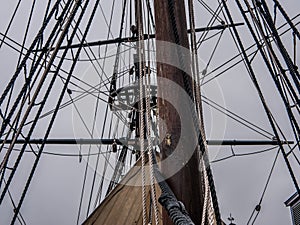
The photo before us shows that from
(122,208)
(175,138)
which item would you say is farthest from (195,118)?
(122,208)

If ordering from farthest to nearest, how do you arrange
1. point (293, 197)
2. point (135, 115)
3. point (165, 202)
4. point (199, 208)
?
point (135, 115) < point (293, 197) < point (199, 208) < point (165, 202)

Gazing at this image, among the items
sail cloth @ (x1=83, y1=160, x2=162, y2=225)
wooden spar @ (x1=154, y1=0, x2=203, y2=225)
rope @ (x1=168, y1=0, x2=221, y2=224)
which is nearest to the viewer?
rope @ (x1=168, y1=0, x2=221, y2=224)

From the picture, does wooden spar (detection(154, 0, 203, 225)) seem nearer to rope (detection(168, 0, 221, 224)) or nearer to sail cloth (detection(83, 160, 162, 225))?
rope (detection(168, 0, 221, 224))

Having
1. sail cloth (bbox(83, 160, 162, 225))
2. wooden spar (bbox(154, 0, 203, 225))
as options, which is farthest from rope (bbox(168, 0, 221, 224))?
sail cloth (bbox(83, 160, 162, 225))

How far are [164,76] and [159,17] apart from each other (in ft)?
1.25

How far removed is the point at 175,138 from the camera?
1.65 meters

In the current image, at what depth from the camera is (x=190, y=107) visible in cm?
171

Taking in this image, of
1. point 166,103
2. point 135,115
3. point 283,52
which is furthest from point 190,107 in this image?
point 135,115

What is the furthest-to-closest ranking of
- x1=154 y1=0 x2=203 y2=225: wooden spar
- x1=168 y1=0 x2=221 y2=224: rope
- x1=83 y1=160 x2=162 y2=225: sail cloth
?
x1=83 y1=160 x2=162 y2=225: sail cloth
x1=154 y1=0 x2=203 y2=225: wooden spar
x1=168 y1=0 x2=221 y2=224: rope

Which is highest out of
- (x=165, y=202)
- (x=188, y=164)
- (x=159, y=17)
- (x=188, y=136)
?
(x=159, y=17)

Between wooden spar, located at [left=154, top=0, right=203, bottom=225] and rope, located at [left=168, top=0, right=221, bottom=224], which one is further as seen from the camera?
wooden spar, located at [left=154, top=0, right=203, bottom=225]

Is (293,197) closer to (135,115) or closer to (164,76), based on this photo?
(135,115)

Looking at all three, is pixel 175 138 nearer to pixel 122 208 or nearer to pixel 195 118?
pixel 195 118

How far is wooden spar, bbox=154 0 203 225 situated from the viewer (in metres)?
1.55
